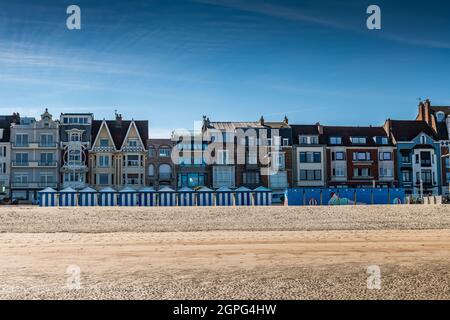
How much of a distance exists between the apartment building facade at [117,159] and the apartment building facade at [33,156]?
4981mm

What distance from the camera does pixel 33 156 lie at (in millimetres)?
63812

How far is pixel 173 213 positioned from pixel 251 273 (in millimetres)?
21047

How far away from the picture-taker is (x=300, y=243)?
2119cm

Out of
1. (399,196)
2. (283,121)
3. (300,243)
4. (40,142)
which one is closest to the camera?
(300,243)

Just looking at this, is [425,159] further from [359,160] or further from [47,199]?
[47,199]

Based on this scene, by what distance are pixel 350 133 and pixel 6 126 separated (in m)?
48.4

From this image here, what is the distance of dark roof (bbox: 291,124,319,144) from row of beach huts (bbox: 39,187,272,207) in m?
20.5

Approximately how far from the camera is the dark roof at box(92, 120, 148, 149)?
65.7m

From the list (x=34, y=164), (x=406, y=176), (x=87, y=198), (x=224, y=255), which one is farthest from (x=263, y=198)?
(x=34, y=164)

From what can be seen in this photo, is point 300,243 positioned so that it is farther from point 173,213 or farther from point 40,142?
point 40,142

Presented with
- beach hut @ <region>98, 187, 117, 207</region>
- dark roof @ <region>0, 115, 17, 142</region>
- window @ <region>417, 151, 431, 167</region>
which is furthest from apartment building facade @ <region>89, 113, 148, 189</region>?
window @ <region>417, 151, 431, 167</region>

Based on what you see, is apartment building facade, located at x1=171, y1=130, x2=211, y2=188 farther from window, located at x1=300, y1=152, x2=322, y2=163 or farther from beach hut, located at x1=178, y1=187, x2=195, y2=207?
beach hut, located at x1=178, y1=187, x2=195, y2=207
